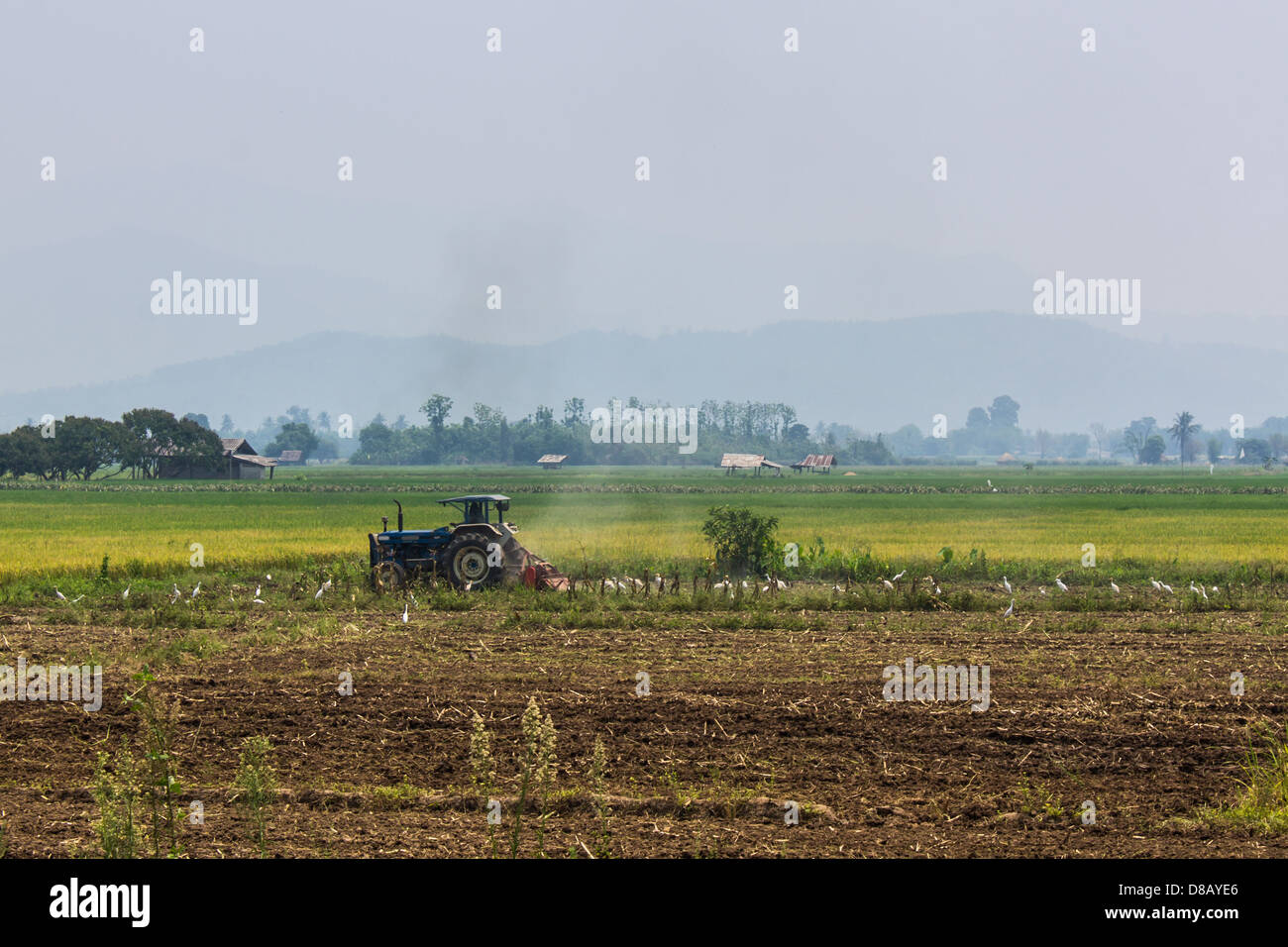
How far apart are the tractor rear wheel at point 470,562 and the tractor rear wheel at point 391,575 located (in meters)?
0.95

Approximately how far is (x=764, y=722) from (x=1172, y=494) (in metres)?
81.1

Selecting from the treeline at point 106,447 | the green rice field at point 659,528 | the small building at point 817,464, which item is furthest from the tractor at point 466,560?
the small building at point 817,464

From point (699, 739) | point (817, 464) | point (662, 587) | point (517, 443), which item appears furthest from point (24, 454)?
point (817, 464)

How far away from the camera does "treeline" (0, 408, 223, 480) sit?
9688 centimetres

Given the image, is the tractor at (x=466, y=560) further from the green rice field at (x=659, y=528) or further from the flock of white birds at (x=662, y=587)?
the green rice field at (x=659, y=528)

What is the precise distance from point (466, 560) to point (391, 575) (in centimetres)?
159

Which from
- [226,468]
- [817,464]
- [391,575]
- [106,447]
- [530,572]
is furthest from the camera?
[817,464]

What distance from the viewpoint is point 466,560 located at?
804 inches

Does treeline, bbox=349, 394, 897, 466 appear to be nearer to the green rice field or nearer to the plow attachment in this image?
the green rice field

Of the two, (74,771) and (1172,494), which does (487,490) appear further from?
(74,771)

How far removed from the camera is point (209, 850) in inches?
272

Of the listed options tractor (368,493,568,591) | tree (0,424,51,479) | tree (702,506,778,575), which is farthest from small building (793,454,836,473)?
tractor (368,493,568,591)

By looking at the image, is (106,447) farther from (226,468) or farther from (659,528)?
(659,528)
